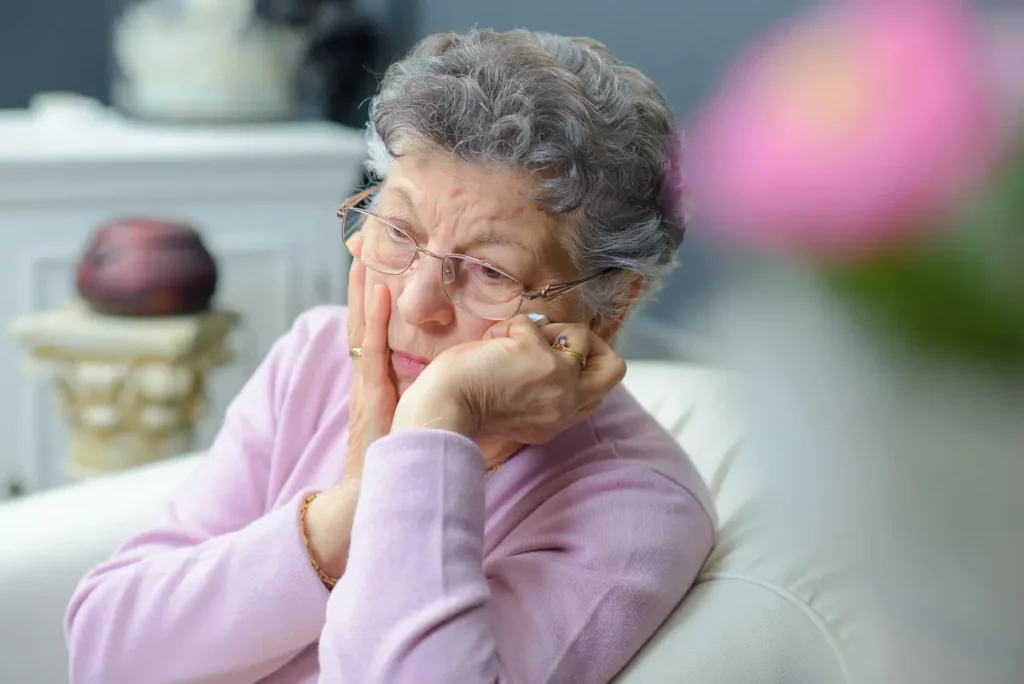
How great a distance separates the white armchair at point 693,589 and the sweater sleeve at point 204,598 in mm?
135

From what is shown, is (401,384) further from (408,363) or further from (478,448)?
(478,448)

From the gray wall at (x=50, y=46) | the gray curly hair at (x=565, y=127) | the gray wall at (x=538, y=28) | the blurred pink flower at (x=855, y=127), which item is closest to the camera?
the blurred pink flower at (x=855, y=127)

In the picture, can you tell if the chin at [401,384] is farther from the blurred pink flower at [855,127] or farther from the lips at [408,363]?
the blurred pink flower at [855,127]

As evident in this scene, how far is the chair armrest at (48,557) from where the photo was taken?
1233 millimetres

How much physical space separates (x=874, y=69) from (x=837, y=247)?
25 millimetres

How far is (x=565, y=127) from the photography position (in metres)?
0.97

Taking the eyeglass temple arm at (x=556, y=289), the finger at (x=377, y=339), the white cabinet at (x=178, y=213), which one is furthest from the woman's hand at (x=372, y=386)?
the white cabinet at (x=178, y=213)

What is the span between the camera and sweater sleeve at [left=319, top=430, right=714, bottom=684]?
85 centimetres

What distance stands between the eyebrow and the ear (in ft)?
0.39

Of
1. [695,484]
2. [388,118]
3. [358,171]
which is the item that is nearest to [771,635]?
[695,484]

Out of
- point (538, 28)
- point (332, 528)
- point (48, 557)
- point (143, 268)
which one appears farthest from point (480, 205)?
point (143, 268)

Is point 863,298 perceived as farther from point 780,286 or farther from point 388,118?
point 388,118

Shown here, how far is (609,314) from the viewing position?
108 cm

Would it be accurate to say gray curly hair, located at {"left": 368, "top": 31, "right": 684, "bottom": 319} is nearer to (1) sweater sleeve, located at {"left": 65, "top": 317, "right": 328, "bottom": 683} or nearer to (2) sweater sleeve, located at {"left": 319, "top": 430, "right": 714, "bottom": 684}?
(2) sweater sleeve, located at {"left": 319, "top": 430, "right": 714, "bottom": 684}
